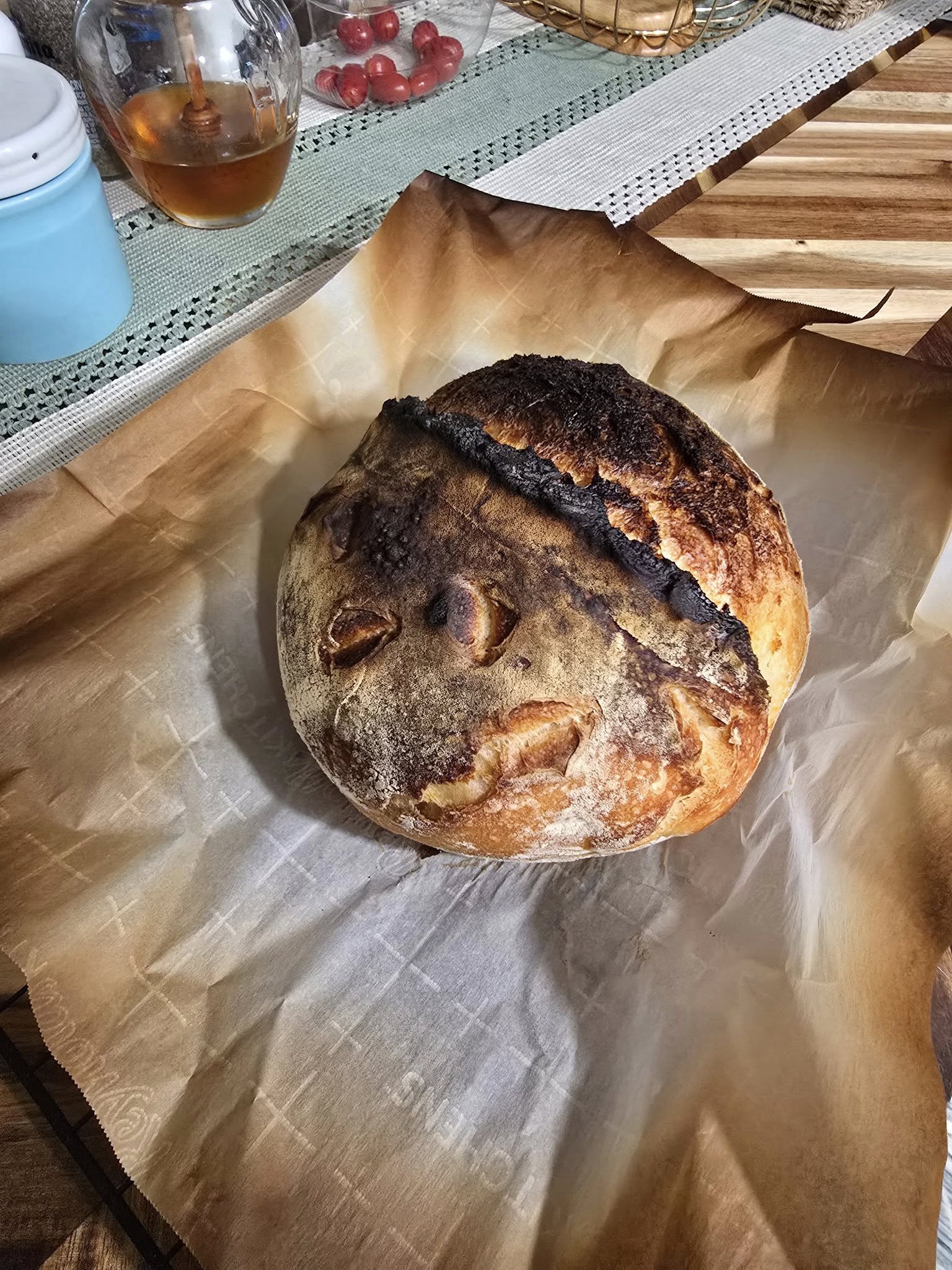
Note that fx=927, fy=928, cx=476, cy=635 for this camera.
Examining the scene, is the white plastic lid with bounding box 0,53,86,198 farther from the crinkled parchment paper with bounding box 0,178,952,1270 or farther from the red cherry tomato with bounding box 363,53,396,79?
the red cherry tomato with bounding box 363,53,396,79

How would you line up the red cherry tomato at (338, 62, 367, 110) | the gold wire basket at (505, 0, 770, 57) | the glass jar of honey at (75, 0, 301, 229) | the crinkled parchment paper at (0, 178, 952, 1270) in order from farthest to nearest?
the gold wire basket at (505, 0, 770, 57) → the red cherry tomato at (338, 62, 367, 110) → the glass jar of honey at (75, 0, 301, 229) → the crinkled parchment paper at (0, 178, 952, 1270)

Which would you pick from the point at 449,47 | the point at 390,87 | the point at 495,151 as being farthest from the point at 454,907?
the point at 449,47

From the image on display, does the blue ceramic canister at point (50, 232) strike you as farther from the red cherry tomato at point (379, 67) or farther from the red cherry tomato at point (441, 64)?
the red cherry tomato at point (441, 64)

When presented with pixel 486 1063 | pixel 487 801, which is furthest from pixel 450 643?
pixel 486 1063

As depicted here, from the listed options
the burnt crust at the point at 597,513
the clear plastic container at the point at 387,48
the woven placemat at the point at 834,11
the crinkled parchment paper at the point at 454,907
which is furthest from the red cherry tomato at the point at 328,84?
the burnt crust at the point at 597,513

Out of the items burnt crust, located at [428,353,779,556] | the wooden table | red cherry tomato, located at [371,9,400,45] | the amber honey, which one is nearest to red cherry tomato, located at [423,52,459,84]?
red cherry tomato, located at [371,9,400,45]

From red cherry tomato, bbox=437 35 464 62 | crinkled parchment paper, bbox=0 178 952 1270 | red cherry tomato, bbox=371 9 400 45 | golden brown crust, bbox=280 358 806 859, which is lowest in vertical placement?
crinkled parchment paper, bbox=0 178 952 1270

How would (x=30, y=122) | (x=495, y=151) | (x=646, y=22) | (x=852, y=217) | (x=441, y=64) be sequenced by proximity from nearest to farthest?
(x=30, y=122) < (x=852, y=217) < (x=495, y=151) < (x=441, y=64) < (x=646, y=22)

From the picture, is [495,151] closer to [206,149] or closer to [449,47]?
[449,47]
